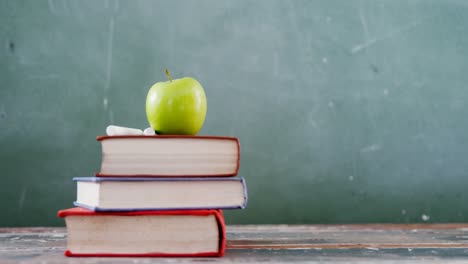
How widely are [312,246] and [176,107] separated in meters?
0.36

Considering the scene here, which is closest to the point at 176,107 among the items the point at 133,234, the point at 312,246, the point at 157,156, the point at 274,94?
the point at 157,156

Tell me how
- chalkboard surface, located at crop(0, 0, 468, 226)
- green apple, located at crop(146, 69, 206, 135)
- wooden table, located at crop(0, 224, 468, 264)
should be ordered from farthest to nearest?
chalkboard surface, located at crop(0, 0, 468, 226)
green apple, located at crop(146, 69, 206, 135)
wooden table, located at crop(0, 224, 468, 264)

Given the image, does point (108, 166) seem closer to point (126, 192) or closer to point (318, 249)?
point (126, 192)

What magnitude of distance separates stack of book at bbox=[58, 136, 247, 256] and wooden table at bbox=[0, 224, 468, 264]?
3 cm

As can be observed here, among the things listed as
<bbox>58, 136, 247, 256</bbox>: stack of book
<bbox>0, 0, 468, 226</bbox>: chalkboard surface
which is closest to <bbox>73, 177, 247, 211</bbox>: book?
<bbox>58, 136, 247, 256</bbox>: stack of book

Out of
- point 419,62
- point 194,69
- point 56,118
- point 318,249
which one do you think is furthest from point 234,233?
point 419,62

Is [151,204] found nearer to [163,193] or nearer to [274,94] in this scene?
[163,193]

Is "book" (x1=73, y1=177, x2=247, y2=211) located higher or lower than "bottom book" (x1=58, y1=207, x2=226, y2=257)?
higher

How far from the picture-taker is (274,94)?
1549 millimetres

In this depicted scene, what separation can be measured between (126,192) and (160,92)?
0.22 meters

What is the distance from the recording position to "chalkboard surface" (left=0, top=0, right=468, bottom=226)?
1.49 m

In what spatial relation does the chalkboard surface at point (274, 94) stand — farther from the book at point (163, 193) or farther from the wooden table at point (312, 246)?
the book at point (163, 193)

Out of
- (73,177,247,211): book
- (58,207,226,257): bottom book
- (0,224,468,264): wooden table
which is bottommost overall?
(0,224,468,264): wooden table

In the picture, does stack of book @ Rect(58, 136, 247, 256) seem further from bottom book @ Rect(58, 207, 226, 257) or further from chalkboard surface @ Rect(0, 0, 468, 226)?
chalkboard surface @ Rect(0, 0, 468, 226)
